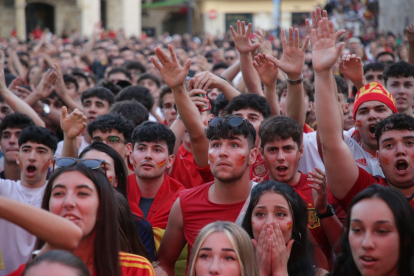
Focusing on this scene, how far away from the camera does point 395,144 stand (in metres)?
3.78

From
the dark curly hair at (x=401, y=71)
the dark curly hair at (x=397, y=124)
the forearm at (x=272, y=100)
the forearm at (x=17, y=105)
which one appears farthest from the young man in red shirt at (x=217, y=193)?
the forearm at (x=17, y=105)

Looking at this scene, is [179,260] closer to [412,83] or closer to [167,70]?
[167,70]

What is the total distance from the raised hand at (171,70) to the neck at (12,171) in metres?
1.90

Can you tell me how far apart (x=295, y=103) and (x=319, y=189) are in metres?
1.36

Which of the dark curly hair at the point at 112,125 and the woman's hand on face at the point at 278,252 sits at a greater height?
the dark curly hair at the point at 112,125

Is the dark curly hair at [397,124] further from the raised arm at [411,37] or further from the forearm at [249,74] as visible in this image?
the raised arm at [411,37]

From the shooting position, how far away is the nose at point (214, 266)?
Answer: 113 inches

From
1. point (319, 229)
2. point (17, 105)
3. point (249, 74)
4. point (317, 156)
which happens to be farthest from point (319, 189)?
point (17, 105)

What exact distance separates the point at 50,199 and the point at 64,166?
234mm

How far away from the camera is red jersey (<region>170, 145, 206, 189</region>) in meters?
4.94

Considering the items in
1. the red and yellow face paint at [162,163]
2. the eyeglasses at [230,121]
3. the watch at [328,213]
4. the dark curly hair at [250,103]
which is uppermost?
the dark curly hair at [250,103]

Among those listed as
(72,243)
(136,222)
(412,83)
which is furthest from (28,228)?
(412,83)

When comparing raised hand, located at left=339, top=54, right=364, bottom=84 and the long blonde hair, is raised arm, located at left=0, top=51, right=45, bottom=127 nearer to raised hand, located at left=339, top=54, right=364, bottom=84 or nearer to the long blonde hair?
raised hand, located at left=339, top=54, right=364, bottom=84

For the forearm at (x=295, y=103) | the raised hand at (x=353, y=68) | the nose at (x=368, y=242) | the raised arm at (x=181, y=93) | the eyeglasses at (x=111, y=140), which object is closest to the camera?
the nose at (x=368, y=242)
